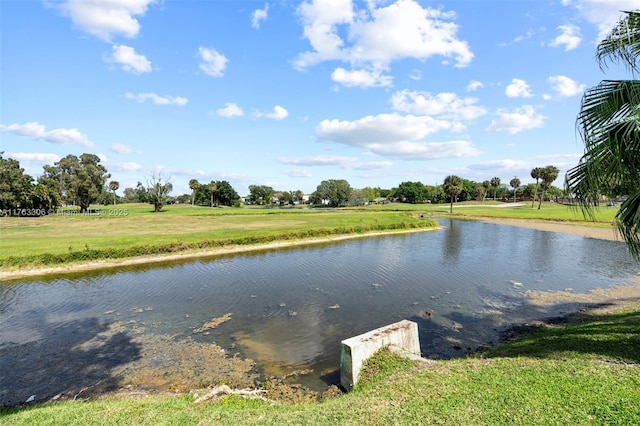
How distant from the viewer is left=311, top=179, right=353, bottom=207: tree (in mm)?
133500

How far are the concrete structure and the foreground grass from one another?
1.50 feet

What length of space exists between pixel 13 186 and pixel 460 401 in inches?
3245

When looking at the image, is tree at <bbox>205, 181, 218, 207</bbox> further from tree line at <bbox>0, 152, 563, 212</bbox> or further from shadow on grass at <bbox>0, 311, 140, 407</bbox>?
shadow on grass at <bbox>0, 311, 140, 407</bbox>

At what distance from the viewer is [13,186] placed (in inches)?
2341

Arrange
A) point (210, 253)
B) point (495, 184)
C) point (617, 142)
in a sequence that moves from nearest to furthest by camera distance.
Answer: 1. point (617, 142)
2. point (210, 253)
3. point (495, 184)

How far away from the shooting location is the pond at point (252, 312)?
11.1 meters

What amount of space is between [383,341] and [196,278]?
1741cm

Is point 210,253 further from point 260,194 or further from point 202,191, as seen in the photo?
point 260,194

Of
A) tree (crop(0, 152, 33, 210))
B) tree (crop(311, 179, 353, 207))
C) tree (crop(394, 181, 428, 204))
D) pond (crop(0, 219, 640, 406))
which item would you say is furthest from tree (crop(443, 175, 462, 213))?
tree (crop(0, 152, 33, 210))

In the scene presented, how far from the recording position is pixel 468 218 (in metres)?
72.8

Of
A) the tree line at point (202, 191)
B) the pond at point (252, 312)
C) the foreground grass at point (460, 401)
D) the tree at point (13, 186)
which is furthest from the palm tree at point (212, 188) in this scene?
the foreground grass at point (460, 401)

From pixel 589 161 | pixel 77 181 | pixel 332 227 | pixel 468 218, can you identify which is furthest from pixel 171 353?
pixel 77 181

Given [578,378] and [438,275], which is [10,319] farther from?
[438,275]

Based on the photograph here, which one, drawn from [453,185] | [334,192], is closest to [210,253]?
[453,185]
